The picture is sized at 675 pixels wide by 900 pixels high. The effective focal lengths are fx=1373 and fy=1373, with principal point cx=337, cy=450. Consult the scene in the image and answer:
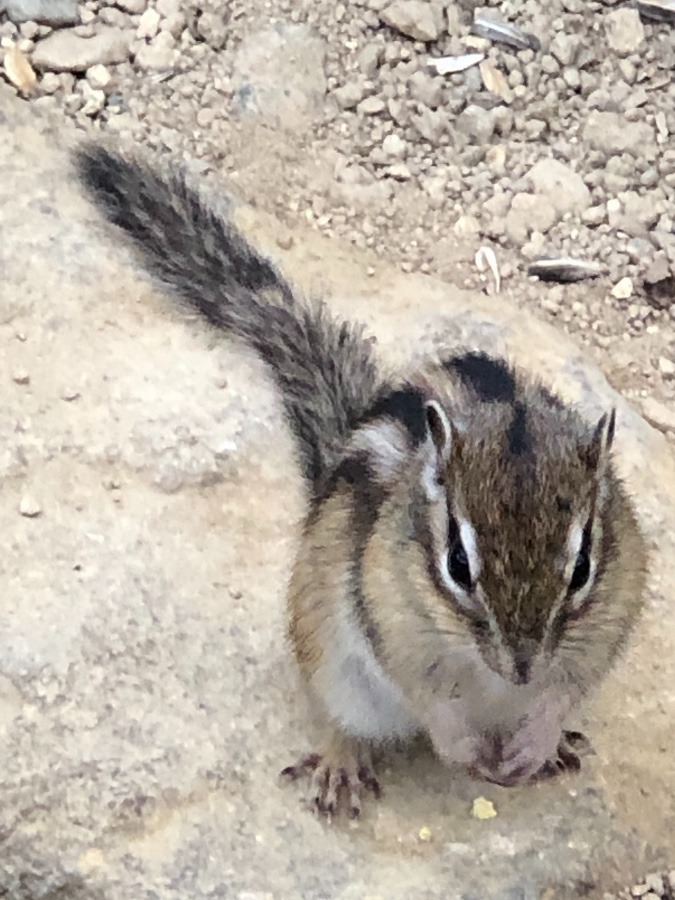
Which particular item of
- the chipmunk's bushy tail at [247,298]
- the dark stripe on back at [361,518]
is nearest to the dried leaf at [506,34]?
the chipmunk's bushy tail at [247,298]

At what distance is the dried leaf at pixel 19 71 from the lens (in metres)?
3.63

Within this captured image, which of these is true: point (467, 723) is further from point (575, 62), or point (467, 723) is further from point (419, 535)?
point (575, 62)

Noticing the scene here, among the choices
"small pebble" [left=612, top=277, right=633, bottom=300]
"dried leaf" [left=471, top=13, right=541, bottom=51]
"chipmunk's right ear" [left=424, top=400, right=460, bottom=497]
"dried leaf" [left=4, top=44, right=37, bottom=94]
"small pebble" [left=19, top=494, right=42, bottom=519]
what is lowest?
"small pebble" [left=19, top=494, right=42, bottom=519]

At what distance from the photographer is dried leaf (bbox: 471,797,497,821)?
259cm

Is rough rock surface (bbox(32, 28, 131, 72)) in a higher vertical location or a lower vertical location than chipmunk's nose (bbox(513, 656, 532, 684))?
lower

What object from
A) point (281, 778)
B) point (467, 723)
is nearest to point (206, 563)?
point (281, 778)

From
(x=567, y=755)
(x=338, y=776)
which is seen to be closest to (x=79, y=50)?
(x=338, y=776)

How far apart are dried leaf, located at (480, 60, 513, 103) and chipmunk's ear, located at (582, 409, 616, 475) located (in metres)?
1.93

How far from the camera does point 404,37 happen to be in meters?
3.91

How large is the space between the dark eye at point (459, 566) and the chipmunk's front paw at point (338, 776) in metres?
0.65

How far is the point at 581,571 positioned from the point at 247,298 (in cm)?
122

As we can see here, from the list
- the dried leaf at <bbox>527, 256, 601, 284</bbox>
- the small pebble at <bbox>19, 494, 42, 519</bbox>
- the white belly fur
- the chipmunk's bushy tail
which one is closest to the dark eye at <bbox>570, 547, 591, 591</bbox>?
the white belly fur

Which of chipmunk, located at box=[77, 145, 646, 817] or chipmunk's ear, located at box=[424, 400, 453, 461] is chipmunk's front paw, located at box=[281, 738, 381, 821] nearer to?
chipmunk, located at box=[77, 145, 646, 817]

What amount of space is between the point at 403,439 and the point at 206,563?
2.04ft
